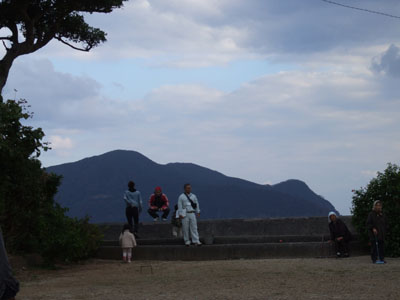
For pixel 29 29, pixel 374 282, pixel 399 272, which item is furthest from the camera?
pixel 29 29

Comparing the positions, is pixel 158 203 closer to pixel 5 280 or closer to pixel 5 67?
pixel 5 67

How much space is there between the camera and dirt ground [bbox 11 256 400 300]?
441 inches

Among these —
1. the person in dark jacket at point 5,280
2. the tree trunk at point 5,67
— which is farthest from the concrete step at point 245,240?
the person in dark jacket at point 5,280

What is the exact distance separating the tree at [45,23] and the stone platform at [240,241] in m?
6.82

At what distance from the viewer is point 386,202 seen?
16.5 m

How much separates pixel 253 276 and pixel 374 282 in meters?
2.54

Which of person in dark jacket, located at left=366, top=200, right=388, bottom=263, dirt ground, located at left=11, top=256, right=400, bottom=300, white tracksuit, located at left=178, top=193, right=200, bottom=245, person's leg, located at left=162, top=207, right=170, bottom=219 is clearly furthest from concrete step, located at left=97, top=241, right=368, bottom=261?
person's leg, located at left=162, top=207, right=170, bottom=219

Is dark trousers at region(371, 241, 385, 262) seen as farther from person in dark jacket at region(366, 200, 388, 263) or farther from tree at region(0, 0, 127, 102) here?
tree at region(0, 0, 127, 102)

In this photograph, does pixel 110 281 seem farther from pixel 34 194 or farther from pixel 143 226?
pixel 143 226

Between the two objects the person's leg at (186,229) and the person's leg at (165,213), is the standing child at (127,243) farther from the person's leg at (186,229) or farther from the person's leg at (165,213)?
the person's leg at (165,213)

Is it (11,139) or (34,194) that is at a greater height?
(11,139)

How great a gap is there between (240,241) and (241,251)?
236 centimetres

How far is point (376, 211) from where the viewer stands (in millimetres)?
15531

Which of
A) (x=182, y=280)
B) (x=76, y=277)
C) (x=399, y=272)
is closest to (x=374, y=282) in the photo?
(x=399, y=272)
